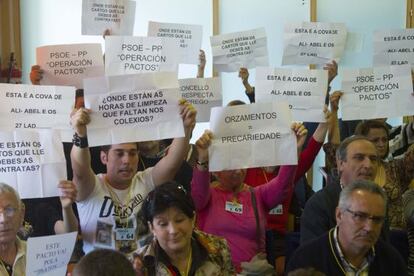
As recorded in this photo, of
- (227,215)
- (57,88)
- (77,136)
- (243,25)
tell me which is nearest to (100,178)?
(77,136)

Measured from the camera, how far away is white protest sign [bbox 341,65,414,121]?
3541 millimetres

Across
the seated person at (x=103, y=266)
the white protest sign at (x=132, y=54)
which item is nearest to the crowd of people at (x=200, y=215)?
the seated person at (x=103, y=266)

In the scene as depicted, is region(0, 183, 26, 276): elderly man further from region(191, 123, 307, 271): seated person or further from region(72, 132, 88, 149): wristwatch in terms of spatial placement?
region(191, 123, 307, 271): seated person

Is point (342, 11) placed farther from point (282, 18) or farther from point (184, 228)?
point (184, 228)

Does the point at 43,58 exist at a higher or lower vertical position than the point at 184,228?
higher

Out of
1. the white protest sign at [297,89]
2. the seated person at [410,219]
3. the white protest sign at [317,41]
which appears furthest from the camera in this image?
the white protest sign at [317,41]

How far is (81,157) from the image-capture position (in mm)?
2635

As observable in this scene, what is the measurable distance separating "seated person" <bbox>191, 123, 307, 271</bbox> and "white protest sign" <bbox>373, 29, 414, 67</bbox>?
129 centimetres

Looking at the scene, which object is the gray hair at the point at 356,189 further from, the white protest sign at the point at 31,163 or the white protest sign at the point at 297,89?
the white protest sign at the point at 31,163

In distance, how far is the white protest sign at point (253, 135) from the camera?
296 centimetres

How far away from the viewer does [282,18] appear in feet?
19.8

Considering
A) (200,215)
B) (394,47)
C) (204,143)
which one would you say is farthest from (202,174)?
(394,47)

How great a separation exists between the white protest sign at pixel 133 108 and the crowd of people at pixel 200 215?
0.06m

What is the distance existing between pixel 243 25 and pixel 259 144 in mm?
Answer: 3365
